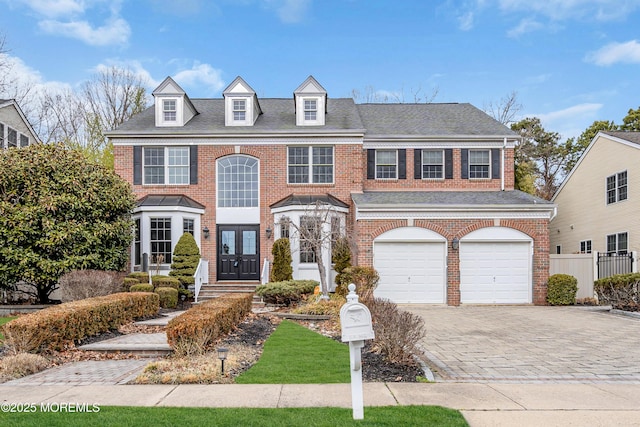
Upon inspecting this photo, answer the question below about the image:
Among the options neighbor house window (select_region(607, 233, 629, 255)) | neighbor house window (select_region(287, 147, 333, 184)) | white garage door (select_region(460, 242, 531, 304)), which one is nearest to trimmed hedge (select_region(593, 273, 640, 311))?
white garage door (select_region(460, 242, 531, 304))

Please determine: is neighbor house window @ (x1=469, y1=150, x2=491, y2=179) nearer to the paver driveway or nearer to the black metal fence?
the black metal fence

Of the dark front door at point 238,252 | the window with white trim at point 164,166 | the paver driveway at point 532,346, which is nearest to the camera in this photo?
the paver driveway at point 532,346

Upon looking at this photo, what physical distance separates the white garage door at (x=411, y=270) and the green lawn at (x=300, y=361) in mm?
6923

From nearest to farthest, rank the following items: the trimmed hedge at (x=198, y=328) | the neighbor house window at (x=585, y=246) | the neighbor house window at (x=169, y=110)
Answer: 1. the trimmed hedge at (x=198, y=328)
2. the neighbor house window at (x=169, y=110)
3. the neighbor house window at (x=585, y=246)

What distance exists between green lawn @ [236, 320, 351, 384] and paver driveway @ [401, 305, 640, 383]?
1.54 m

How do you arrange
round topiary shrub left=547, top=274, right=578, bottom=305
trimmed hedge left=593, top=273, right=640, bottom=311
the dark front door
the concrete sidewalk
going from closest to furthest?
the concrete sidewalk
trimmed hedge left=593, top=273, right=640, bottom=311
round topiary shrub left=547, top=274, right=578, bottom=305
the dark front door

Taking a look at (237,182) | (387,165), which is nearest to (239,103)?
(237,182)

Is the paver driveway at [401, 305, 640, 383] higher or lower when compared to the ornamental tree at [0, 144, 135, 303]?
lower

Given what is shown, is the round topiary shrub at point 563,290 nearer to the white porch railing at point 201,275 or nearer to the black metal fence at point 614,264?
the black metal fence at point 614,264

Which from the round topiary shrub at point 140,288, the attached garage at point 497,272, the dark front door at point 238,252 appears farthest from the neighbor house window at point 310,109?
the round topiary shrub at point 140,288

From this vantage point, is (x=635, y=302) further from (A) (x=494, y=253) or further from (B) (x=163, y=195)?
(B) (x=163, y=195)

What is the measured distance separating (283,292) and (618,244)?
47.4 ft

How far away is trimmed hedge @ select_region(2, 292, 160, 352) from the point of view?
25.5 ft

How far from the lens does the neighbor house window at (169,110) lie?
18984 mm
